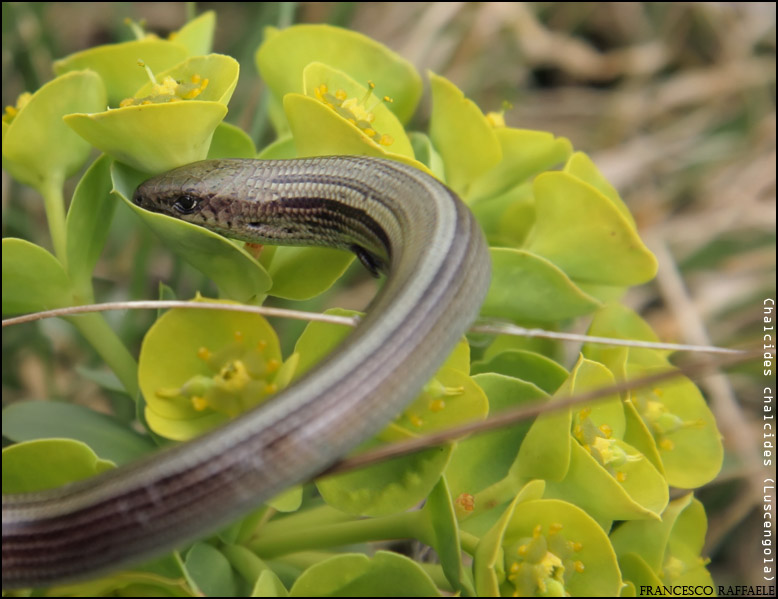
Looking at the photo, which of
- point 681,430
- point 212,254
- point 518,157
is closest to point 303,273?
point 212,254

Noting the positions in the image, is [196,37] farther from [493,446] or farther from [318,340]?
[493,446]

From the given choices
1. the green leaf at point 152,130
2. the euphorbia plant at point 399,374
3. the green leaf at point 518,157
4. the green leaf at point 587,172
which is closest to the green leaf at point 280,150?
the euphorbia plant at point 399,374

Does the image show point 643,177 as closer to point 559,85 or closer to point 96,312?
point 559,85

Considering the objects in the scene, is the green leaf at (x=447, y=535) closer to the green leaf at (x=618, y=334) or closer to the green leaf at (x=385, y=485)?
the green leaf at (x=385, y=485)

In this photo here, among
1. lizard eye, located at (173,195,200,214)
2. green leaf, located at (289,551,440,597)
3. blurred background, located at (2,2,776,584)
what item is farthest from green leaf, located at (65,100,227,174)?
blurred background, located at (2,2,776,584)

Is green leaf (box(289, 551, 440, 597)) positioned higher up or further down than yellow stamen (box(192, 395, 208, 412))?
further down

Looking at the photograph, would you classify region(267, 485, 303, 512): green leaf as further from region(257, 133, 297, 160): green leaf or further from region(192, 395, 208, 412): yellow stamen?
region(257, 133, 297, 160): green leaf
